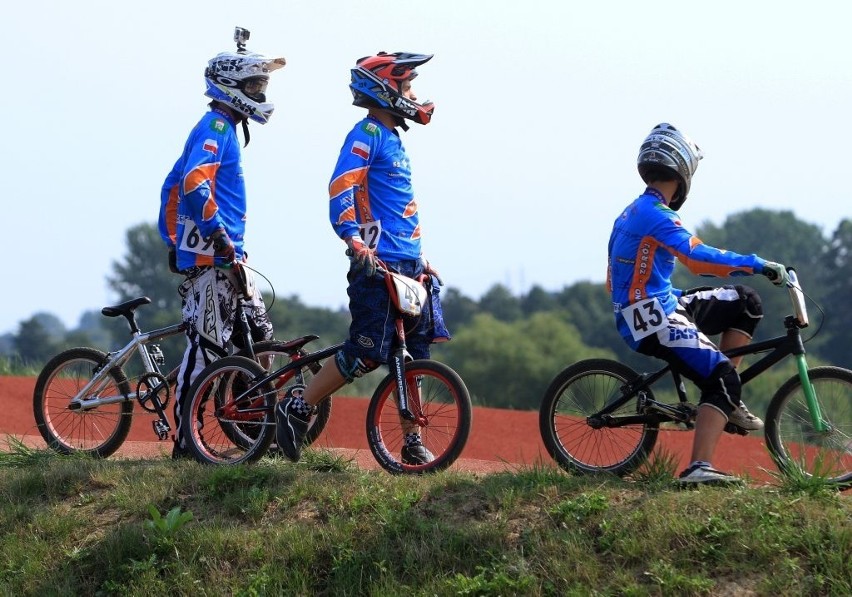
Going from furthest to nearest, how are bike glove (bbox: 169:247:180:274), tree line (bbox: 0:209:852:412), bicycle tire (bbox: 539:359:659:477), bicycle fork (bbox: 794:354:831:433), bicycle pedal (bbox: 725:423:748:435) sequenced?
tree line (bbox: 0:209:852:412), bike glove (bbox: 169:247:180:274), bicycle tire (bbox: 539:359:659:477), bicycle pedal (bbox: 725:423:748:435), bicycle fork (bbox: 794:354:831:433)

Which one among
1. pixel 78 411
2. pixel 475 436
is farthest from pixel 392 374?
pixel 475 436

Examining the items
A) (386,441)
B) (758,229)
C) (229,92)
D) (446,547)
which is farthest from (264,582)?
(758,229)

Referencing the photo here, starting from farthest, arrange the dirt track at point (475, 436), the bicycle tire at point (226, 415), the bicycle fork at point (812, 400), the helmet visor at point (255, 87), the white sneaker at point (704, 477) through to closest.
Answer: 1. the dirt track at point (475, 436)
2. the helmet visor at point (255, 87)
3. the bicycle tire at point (226, 415)
4. the bicycle fork at point (812, 400)
5. the white sneaker at point (704, 477)

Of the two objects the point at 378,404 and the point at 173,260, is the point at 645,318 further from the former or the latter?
the point at 173,260

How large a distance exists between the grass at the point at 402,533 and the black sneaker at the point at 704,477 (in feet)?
0.34

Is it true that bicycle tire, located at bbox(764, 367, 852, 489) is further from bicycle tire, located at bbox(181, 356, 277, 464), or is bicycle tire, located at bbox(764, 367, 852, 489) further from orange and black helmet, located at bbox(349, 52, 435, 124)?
bicycle tire, located at bbox(181, 356, 277, 464)

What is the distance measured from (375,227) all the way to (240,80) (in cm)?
144

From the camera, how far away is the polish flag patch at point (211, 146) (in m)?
8.48

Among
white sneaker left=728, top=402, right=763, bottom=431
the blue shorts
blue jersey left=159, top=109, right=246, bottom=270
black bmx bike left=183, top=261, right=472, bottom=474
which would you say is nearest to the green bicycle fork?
white sneaker left=728, top=402, right=763, bottom=431

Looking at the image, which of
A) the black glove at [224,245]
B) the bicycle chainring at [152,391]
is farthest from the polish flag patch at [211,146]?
the bicycle chainring at [152,391]

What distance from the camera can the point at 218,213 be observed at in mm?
8508

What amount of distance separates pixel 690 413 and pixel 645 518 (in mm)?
913

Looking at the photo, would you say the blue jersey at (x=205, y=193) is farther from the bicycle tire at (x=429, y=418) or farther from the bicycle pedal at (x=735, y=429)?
the bicycle pedal at (x=735, y=429)

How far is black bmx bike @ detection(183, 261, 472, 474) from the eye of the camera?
7.73 meters
